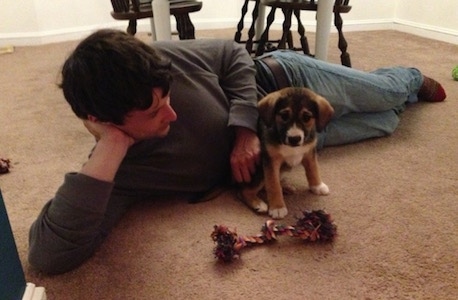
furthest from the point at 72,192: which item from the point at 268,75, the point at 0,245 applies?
the point at 268,75

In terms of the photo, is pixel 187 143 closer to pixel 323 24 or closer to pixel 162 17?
pixel 162 17

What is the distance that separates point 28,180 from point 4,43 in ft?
8.52

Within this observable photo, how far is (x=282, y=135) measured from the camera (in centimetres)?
117

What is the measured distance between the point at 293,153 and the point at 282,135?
73 millimetres

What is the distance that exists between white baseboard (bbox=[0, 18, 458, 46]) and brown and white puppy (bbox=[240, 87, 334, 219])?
2.37 m

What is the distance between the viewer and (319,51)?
224 centimetres

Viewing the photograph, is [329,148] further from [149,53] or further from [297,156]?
[149,53]

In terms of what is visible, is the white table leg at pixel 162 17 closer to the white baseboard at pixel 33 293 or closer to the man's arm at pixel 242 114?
the man's arm at pixel 242 114

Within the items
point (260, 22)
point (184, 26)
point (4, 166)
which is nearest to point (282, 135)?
point (4, 166)

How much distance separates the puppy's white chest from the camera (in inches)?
47.2

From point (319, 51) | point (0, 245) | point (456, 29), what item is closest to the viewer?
point (0, 245)

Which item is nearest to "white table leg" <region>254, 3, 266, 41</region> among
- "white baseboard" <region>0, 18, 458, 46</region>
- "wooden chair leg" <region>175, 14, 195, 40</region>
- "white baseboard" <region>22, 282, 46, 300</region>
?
"wooden chair leg" <region>175, 14, 195, 40</region>

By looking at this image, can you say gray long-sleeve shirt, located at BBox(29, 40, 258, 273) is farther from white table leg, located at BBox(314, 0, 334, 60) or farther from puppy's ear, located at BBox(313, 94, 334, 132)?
white table leg, located at BBox(314, 0, 334, 60)

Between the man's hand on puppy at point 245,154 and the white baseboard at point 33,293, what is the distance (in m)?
0.58
